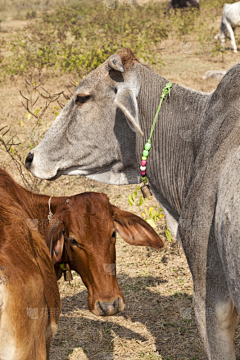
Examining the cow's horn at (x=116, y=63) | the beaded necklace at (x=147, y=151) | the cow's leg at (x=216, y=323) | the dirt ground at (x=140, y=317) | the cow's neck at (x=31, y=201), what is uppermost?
the cow's horn at (x=116, y=63)

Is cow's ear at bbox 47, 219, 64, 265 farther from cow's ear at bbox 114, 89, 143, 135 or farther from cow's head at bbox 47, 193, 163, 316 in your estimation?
cow's ear at bbox 114, 89, 143, 135

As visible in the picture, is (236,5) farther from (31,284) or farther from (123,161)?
(31,284)

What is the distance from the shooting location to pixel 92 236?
254cm

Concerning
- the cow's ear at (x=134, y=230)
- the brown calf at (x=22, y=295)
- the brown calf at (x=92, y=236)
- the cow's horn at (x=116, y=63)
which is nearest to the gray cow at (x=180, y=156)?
the cow's horn at (x=116, y=63)

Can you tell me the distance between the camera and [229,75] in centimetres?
226

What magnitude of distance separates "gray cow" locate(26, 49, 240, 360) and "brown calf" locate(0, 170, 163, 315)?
30 centimetres

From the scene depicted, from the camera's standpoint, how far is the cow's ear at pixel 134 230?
8.98 feet

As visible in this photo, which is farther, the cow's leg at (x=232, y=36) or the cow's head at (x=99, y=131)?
the cow's leg at (x=232, y=36)

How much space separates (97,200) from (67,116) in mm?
697

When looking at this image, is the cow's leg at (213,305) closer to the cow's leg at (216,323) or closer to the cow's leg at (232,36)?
the cow's leg at (216,323)

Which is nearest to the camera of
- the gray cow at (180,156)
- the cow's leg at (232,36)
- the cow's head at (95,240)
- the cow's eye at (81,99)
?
the gray cow at (180,156)

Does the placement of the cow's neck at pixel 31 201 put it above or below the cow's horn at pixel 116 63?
below

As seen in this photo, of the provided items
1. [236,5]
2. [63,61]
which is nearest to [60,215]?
[63,61]

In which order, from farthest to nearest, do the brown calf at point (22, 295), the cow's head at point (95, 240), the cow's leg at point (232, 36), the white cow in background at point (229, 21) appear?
the white cow in background at point (229, 21) < the cow's leg at point (232, 36) < the cow's head at point (95, 240) < the brown calf at point (22, 295)
